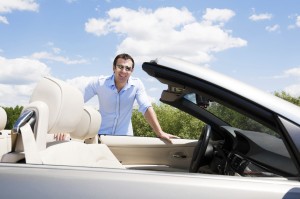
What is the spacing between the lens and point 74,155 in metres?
2.60

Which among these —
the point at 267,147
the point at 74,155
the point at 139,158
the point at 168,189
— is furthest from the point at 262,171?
the point at 139,158

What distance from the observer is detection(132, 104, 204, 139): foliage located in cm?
888

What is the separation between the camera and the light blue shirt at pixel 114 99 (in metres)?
4.59

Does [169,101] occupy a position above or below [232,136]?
above

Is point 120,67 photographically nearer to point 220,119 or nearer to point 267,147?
point 220,119

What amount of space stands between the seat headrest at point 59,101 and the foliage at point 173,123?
222 inches

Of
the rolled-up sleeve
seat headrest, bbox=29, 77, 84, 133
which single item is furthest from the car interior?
the rolled-up sleeve

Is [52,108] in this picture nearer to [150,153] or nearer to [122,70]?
[150,153]

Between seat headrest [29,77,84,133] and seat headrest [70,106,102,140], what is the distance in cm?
62

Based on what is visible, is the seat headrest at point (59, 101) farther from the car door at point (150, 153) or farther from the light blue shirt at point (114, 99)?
the light blue shirt at point (114, 99)

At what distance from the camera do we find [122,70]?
4.47m

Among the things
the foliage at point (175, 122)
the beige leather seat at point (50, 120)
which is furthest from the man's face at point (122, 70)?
the foliage at point (175, 122)

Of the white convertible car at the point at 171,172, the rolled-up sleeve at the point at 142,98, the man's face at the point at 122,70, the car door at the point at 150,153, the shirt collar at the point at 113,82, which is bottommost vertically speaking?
the car door at the point at 150,153

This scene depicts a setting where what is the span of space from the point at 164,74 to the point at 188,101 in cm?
110
